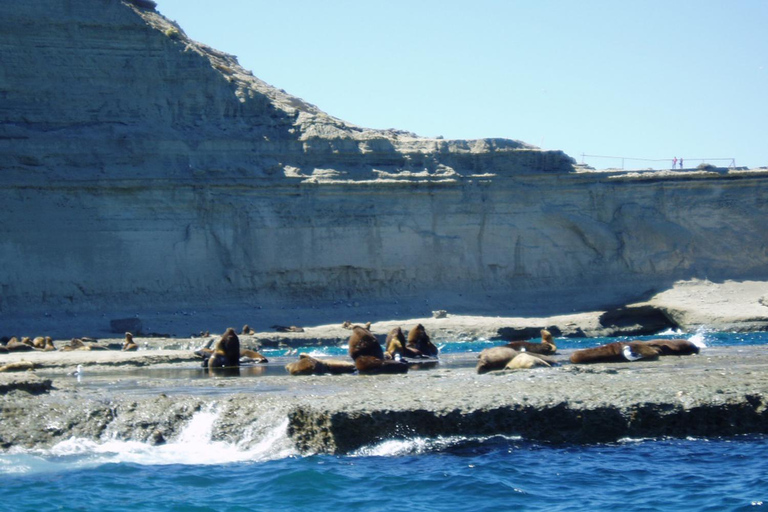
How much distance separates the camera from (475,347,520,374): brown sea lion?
13812 millimetres

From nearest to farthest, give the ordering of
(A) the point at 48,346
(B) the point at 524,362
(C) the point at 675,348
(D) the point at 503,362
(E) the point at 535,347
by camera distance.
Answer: (B) the point at 524,362 → (D) the point at 503,362 → (C) the point at 675,348 → (E) the point at 535,347 → (A) the point at 48,346

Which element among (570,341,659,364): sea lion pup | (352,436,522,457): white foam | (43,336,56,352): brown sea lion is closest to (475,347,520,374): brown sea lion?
(570,341,659,364): sea lion pup

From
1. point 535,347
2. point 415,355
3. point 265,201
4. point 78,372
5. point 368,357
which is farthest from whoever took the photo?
point 265,201

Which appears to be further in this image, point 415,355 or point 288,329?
point 288,329

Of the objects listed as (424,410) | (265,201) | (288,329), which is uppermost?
(265,201)

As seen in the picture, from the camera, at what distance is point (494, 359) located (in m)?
13.9

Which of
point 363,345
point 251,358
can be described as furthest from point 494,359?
point 251,358

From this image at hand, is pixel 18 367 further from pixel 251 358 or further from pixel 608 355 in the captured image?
pixel 608 355

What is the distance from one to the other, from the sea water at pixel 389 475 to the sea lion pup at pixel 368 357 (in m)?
4.38

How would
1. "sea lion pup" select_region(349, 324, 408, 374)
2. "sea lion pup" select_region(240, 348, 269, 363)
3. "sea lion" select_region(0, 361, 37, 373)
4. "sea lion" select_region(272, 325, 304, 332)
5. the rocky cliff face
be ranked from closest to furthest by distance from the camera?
"sea lion pup" select_region(349, 324, 408, 374) → "sea lion" select_region(0, 361, 37, 373) → "sea lion pup" select_region(240, 348, 269, 363) → "sea lion" select_region(272, 325, 304, 332) → the rocky cliff face

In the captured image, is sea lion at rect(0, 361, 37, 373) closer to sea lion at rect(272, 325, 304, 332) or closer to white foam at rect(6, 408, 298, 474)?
white foam at rect(6, 408, 298, 474)

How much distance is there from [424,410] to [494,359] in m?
4.39

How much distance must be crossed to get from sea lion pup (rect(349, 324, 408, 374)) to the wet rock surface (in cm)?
236

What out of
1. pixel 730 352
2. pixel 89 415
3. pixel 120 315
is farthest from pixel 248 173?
pixel 89 415
